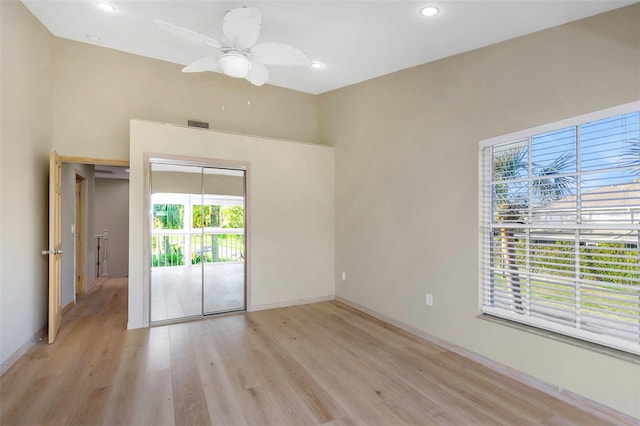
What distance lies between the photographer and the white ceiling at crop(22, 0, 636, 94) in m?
2.50

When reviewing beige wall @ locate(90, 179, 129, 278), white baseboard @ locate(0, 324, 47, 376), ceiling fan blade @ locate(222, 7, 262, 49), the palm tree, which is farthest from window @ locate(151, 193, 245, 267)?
beige wall @ locate(90, 179, 129, 278)

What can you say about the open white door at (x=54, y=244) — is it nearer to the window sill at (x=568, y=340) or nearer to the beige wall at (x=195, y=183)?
the beige wall at (x=195, y=183)

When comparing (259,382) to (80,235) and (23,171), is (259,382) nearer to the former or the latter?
(23,171)

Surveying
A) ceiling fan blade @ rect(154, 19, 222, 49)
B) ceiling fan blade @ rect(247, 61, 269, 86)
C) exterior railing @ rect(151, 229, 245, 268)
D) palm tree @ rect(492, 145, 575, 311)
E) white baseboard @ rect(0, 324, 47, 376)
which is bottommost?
white baseboard @ rect(0, 324, 47, 376)

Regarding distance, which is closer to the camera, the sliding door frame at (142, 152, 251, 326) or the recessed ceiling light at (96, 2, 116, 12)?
the recessed ceiling light at (96, 2, 116, 12)

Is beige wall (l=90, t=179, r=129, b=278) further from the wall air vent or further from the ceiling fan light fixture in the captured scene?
the ceiling fan light fixture

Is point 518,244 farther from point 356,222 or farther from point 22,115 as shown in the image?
point 22,115

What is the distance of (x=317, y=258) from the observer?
5016 millimetres

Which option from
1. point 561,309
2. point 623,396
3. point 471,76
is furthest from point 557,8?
point 623,396

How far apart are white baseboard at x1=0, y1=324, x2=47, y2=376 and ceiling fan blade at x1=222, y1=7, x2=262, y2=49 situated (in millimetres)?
3460

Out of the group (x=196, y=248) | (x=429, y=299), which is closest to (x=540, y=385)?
(x=429, y=299)

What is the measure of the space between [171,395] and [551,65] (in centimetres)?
403

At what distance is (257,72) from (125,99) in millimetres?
2336

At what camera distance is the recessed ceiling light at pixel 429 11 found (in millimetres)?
2600
